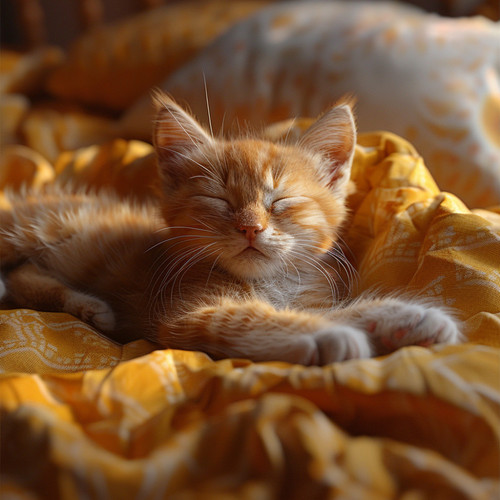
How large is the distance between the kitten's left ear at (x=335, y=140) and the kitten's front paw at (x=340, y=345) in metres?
0.48

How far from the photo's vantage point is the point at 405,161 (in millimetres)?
1174

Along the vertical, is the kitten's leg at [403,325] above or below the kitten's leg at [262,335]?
above

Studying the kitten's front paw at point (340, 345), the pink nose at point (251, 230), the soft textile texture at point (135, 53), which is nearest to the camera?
the kitten's front paw at point (340, 345)

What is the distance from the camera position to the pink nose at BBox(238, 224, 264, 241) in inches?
36.3

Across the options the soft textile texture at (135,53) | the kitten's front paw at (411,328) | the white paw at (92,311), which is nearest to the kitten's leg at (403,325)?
the kitten's front paw at (411,328)

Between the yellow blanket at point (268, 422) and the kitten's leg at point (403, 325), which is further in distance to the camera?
the kitten's leg at point (403, 325)

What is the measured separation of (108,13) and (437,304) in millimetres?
3146

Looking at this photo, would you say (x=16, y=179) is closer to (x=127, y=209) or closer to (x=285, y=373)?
(x=127, y=209)

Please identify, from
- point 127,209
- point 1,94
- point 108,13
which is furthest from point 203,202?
point 108,13

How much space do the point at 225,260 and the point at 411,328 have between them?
39cm

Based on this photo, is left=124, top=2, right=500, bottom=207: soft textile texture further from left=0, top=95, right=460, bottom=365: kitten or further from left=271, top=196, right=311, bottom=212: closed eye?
left=271, top=196, right=311, bottom=212: closed eye

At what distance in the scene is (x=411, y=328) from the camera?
741mm

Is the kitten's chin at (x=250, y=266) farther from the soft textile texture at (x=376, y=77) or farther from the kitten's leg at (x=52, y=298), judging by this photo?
the soft textile texture at (x=376, y=77)

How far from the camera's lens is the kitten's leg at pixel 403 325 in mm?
730
